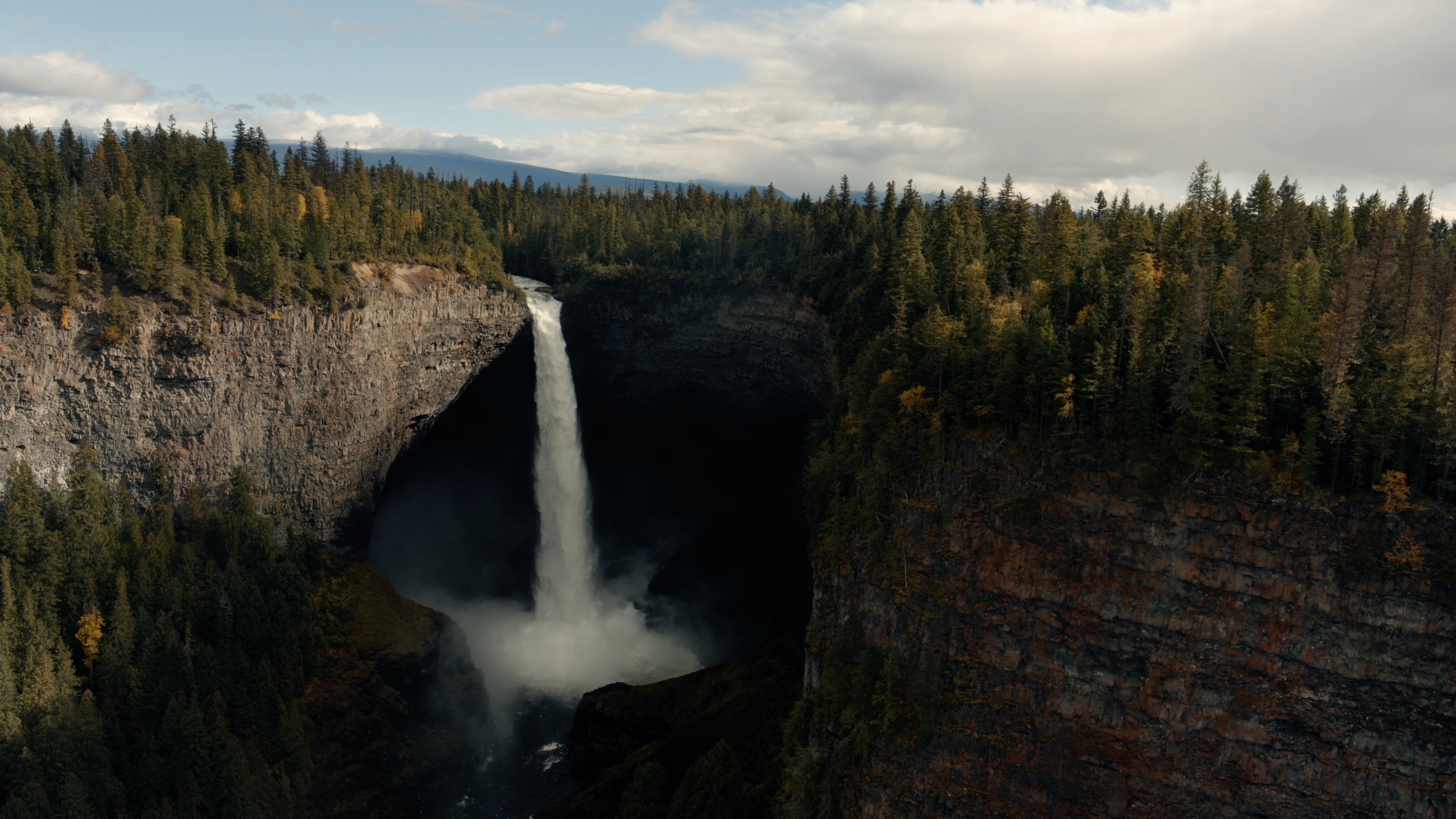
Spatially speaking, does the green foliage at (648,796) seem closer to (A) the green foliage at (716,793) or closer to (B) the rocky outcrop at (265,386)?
(A) the green foliage at (716,793)

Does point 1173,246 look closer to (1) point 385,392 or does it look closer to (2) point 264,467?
→ (1) point 385,392

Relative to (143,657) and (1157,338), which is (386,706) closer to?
→ (143,657)

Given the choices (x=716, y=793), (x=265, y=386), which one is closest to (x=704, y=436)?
(x=265, y=386)

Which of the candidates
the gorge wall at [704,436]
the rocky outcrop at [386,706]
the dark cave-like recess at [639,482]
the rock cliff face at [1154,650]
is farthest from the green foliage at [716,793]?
the dark cave-like recess at [639,482]

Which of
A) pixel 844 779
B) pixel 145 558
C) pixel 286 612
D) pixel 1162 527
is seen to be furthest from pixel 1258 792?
pixel 145 558

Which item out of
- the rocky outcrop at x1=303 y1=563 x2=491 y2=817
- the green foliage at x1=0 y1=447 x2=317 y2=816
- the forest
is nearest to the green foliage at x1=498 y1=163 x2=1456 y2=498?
the forest

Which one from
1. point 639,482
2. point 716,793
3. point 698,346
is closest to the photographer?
point 716,793

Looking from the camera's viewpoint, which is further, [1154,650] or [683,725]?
[683,725]

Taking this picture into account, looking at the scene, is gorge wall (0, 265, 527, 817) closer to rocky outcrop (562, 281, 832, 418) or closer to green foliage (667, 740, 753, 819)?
rocky outcrop (562, 281, 832, 418)
